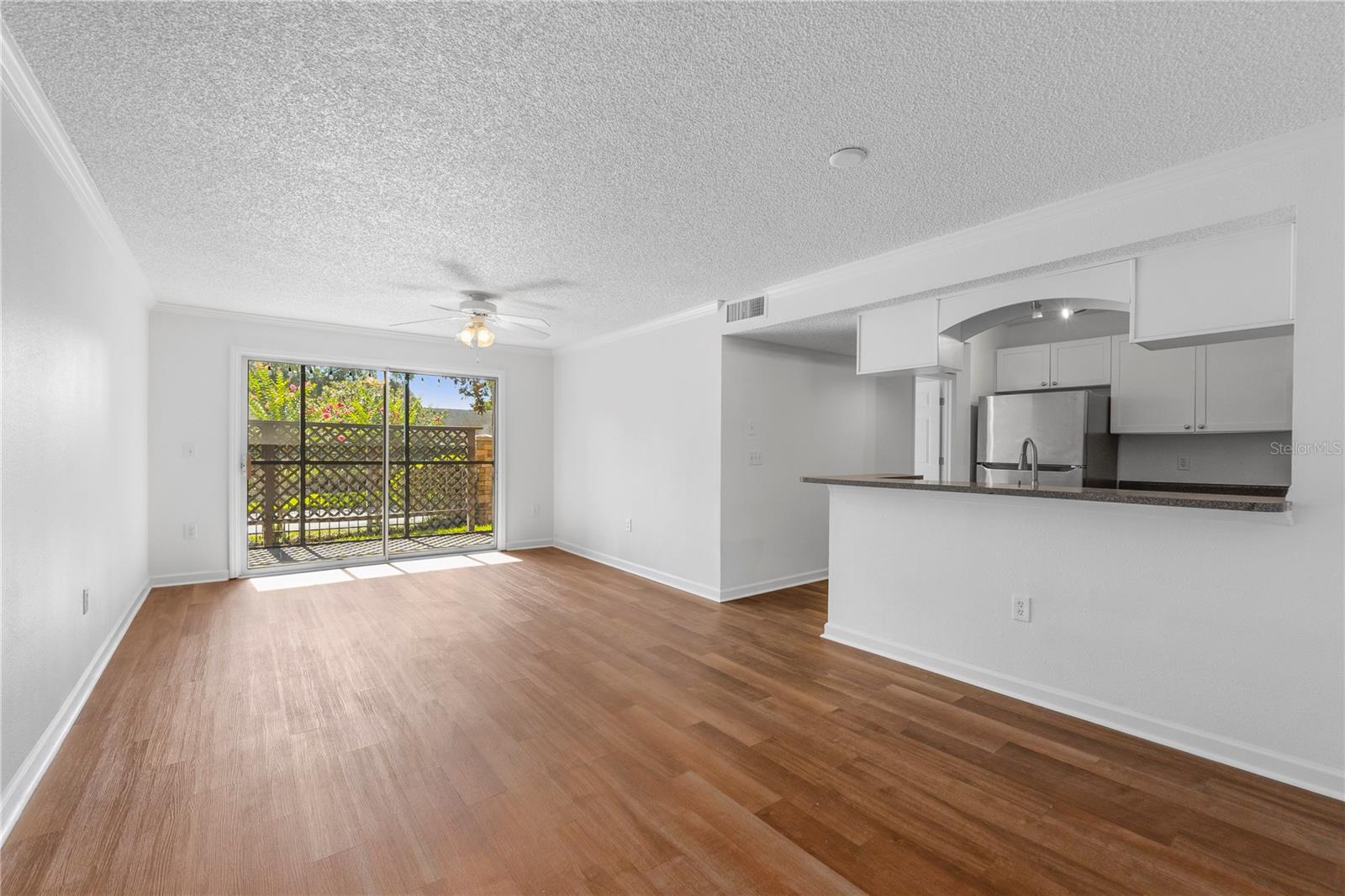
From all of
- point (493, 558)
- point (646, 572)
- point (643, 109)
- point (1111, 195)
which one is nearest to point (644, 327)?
point (646, 572)

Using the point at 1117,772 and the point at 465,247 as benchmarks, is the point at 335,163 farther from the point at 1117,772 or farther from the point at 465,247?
the point at 1117,772

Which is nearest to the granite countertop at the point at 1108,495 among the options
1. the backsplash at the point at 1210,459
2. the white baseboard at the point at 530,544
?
the backsplash at the point at 1210,459

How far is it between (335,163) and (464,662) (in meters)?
2.56

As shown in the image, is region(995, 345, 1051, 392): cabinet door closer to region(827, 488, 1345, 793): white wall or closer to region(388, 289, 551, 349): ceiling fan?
region(827, 488, 1345, 793): white wall

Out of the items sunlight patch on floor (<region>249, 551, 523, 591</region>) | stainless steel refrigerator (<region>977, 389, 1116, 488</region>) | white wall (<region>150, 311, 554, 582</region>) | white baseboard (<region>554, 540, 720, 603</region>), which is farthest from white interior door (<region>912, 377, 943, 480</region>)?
white wall (<region>150, 311, 554, 582</region>)

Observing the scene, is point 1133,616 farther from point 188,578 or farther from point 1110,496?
point 188,578

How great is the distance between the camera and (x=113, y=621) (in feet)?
11.7

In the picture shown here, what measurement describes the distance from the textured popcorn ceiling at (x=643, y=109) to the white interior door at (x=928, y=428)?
1.85 metres

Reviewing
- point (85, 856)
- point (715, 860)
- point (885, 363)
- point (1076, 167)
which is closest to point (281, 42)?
point (85, 856)

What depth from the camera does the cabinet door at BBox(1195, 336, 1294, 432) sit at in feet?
12.9

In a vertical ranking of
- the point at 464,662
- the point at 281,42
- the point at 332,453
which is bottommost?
the point at 464,662

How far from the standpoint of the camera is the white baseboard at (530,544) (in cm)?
689

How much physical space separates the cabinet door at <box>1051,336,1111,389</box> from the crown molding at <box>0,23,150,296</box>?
6.20 meters

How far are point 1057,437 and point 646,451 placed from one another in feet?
11.3
